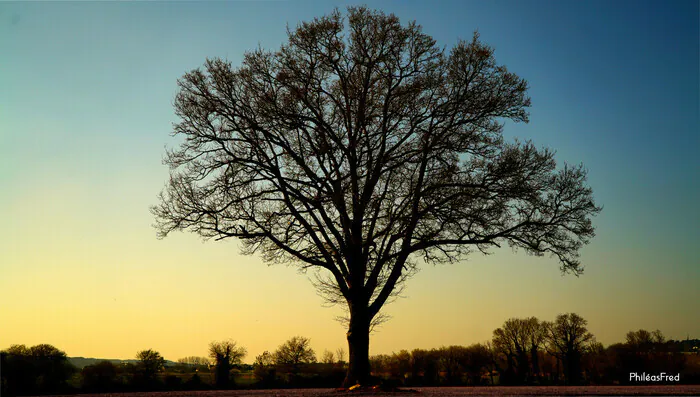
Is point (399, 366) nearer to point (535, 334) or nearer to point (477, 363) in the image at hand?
point (477, 363)

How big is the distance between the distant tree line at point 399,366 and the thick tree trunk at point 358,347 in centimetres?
66

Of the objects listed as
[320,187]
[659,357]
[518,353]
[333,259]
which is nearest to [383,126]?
[320,187]

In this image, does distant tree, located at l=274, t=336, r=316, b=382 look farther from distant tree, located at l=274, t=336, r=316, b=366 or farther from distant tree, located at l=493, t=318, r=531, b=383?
distant tree, located at l=493, t=318, r=531, b=383

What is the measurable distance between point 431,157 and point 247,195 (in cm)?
647

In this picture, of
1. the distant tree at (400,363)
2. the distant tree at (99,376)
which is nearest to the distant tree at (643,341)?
the distant tree at (400,363)

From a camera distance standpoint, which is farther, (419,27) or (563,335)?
(563,335)

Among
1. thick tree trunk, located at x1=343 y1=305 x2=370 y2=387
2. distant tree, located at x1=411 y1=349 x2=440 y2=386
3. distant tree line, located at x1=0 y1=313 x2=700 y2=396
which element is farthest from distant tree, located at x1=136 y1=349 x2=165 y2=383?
distant tree, located at x1=411 y1=349 x2=440 y2=386

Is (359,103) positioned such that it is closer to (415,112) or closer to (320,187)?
(415,112)

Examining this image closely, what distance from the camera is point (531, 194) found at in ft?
55.2

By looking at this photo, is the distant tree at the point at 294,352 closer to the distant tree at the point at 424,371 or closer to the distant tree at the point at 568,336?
the distant tree at the point at 424,371

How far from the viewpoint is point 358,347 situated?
53.1ft

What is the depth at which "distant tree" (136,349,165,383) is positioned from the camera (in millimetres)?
19641

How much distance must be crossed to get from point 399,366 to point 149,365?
17096mm

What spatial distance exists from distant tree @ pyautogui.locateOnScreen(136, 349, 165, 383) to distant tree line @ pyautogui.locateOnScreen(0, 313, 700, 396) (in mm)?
38
